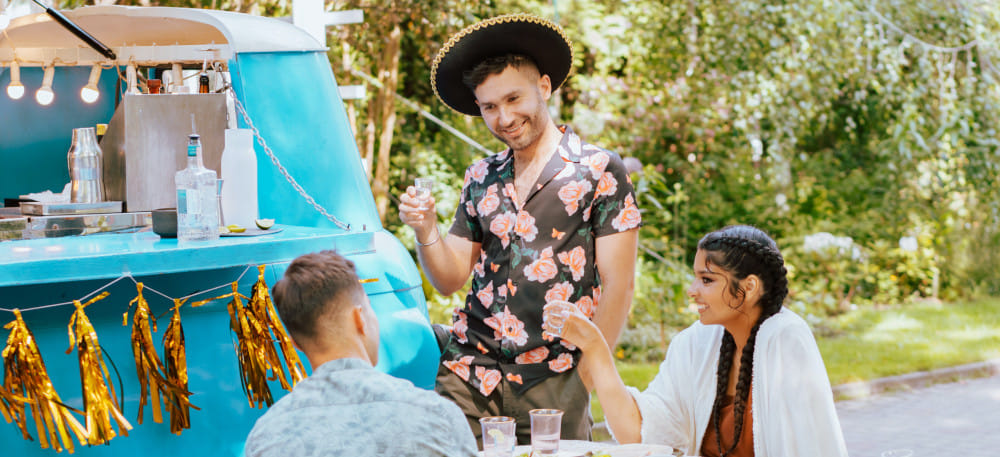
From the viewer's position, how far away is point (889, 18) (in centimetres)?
1056

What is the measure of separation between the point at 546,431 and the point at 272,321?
1145 mm

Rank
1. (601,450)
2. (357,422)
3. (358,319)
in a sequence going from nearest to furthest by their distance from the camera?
(357,422)
(358,319)
(601,450)

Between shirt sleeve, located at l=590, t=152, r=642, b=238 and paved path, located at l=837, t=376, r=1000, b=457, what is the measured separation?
3734mm

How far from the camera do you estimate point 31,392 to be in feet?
10.2

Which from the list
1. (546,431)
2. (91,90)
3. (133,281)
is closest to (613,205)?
(546,431)

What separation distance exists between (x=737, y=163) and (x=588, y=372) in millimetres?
8514

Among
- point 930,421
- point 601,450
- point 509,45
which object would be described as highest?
point 509,45

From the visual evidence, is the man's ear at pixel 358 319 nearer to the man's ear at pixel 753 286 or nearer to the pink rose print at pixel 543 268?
the pink rose print at pixel 543 268

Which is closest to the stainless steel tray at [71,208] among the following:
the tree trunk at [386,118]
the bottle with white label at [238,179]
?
the bottle with white label at [238,179]

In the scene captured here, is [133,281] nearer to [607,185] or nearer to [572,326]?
[572,326]

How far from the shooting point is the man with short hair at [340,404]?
6.75 feet

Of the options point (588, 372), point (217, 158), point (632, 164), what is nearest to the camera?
point (588, 372)

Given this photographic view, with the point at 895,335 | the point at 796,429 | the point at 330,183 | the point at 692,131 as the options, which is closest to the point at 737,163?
the point at 692,131

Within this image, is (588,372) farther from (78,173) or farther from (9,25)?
(9,25)
